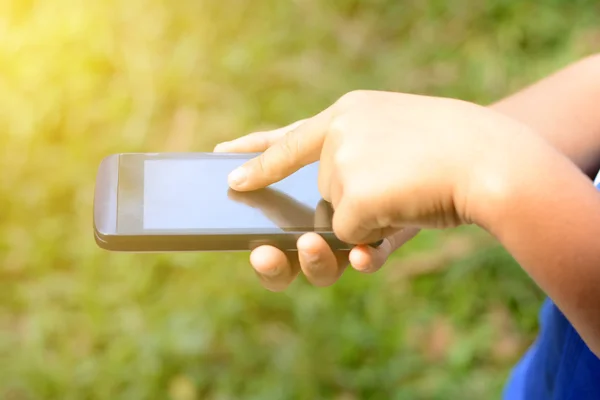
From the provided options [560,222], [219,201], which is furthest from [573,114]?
[219,201]

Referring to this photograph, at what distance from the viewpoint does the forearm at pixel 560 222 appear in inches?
16.8

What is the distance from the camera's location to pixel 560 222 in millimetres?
427

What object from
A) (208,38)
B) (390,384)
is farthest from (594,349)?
(208,38)

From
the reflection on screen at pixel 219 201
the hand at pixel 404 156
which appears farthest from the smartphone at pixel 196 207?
the hand at pixel 404 156

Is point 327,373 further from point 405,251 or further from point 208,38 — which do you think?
point 208,38

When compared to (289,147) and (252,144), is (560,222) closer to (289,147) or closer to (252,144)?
(289,147)

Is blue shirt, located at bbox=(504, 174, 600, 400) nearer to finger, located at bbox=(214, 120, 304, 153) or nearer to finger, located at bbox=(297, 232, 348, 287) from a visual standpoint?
finger, located at bbox=(297, 232, 348, 287)

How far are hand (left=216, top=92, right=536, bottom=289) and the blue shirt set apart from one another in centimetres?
18

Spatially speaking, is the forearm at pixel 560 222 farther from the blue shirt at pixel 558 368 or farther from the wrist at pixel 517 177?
the blue shirt at pixel 558 368

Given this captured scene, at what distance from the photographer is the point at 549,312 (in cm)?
65

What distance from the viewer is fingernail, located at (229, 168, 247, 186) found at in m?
0.62

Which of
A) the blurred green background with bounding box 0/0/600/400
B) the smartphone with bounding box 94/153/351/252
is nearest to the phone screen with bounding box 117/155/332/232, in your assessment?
the smartphone with bounding box 94/153/351/252

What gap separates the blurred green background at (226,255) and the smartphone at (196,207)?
515 millimetres

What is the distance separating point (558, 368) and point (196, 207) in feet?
1.20
